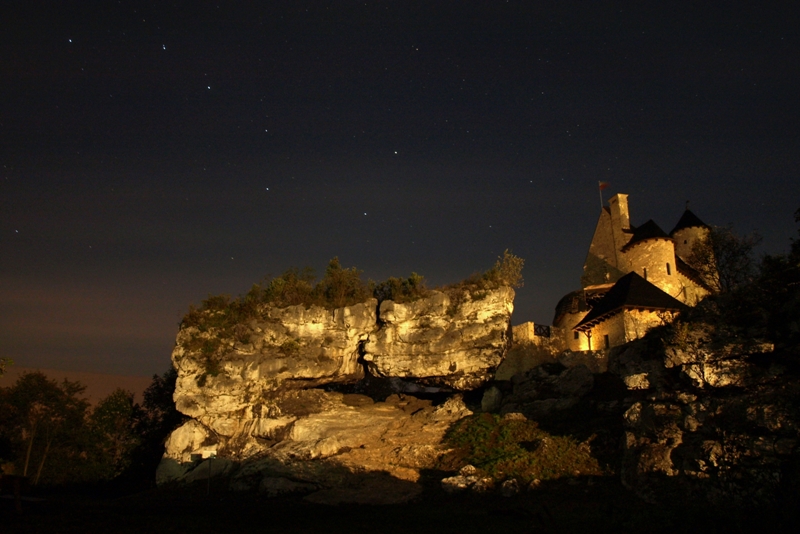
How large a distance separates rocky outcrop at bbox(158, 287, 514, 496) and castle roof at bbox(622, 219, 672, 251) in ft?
52.3

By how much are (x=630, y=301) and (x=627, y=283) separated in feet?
9.99

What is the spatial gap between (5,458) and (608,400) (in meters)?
33.7

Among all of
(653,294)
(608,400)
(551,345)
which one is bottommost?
(608,400)

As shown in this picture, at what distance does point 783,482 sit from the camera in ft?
30.2

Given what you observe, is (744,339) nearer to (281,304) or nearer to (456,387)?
(456,387)

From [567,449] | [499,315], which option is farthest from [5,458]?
[567,449]

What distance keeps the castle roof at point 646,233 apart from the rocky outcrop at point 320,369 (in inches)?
628

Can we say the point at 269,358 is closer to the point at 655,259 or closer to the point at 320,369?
the point at 320,369

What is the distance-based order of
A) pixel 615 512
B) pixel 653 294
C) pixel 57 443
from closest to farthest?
pixel 615 512 < pixel 653 294 < pixel 57 443

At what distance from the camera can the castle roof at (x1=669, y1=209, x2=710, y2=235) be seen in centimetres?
4231

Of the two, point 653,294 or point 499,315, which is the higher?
point 653,294

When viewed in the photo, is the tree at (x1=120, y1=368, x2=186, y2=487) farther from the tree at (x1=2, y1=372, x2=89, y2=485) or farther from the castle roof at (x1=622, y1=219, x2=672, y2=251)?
the castle roof at (x1=622, y1=219, x2=672, y2=251)

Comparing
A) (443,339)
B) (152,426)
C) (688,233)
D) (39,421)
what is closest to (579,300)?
(688,233)

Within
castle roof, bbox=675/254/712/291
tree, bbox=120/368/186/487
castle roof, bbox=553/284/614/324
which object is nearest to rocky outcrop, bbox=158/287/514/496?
tree, bbox=120/368/186/487
